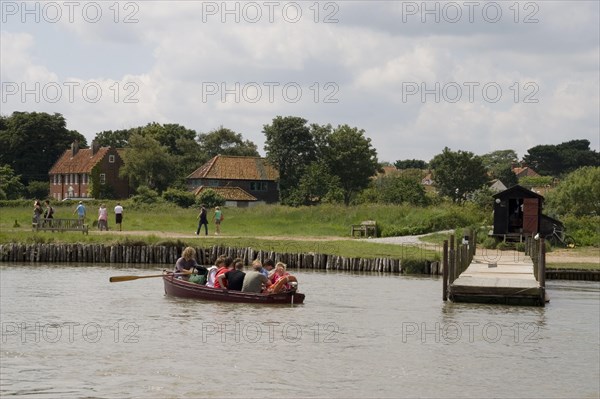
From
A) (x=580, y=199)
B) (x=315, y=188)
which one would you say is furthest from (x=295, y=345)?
(x=315, y=188)

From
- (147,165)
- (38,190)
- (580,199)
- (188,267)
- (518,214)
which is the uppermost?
(147,165)

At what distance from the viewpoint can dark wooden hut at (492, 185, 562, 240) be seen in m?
57.2

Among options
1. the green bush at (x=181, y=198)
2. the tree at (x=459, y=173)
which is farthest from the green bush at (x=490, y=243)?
the tree at (x=459, y=173)

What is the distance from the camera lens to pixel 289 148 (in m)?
119

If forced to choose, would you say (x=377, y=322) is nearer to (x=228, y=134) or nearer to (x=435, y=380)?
(x=435, y=380)

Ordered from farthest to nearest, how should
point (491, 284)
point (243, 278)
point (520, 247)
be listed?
point (520, 247)
point (491, 284)
point (243, 278)

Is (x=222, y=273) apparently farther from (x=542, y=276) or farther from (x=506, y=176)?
(x=506, y=176)

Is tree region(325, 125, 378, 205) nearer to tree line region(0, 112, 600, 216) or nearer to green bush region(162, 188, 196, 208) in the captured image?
tree line region(0, 112, 600, 216)

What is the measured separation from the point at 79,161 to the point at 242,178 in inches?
868

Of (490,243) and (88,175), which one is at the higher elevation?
(88,175)

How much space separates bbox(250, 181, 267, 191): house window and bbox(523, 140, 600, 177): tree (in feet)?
272

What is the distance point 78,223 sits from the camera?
57.1 m

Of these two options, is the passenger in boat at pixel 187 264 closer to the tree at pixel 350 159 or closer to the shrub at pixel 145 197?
the shrub at pixel 145 197

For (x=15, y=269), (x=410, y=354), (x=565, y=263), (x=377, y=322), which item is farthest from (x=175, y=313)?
(x=565, y=263)
